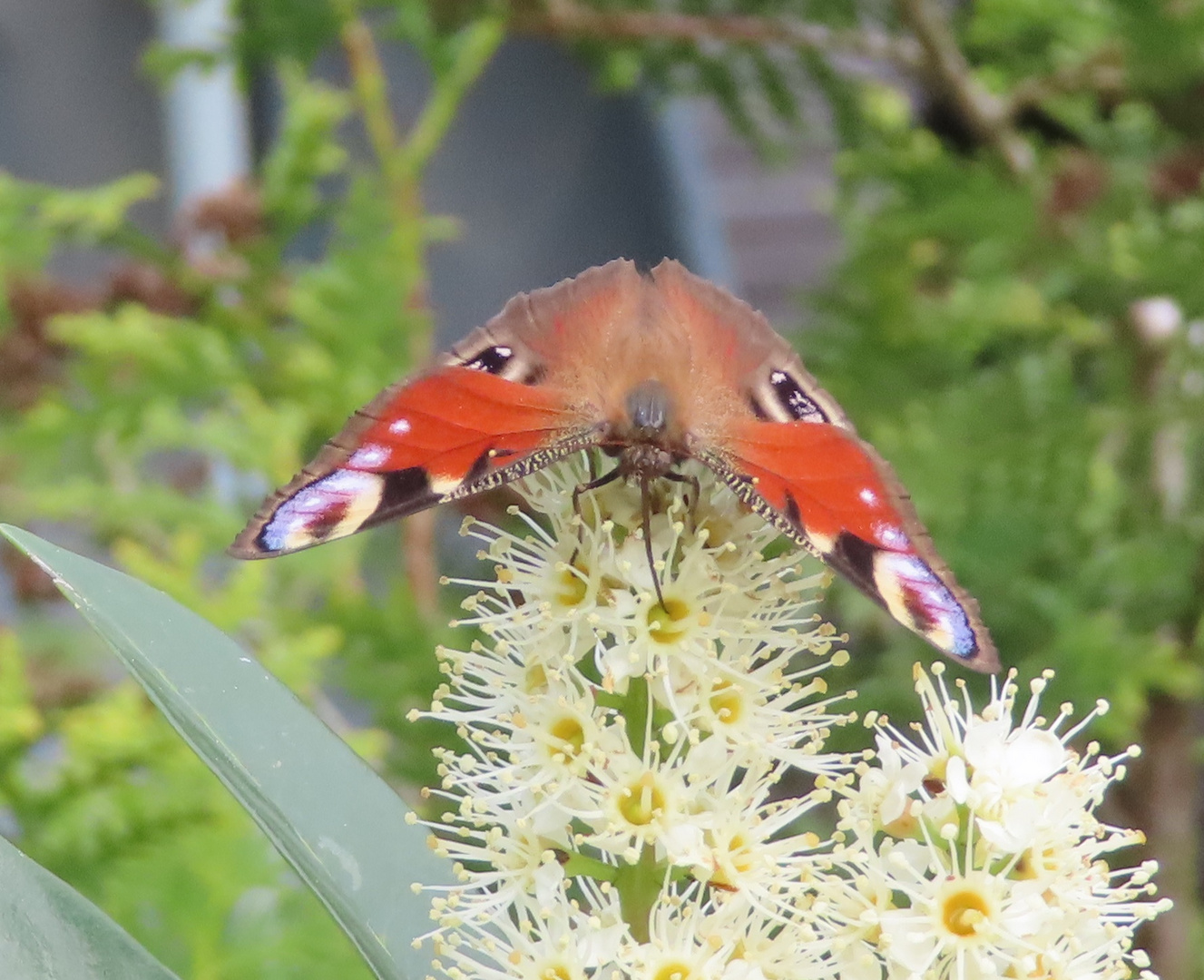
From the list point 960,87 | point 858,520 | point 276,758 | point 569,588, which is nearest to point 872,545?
point 858,520

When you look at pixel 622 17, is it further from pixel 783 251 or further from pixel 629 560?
pixel 783 251

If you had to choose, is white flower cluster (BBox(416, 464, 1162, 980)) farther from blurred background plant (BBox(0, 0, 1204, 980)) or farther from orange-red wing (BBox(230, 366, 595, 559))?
blurred background plant (BBox(0, 0, 1204, 980))

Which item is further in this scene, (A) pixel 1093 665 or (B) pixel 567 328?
(A) pixel 1093 665

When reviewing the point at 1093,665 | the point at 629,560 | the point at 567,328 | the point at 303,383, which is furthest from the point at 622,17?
the point at 629,560

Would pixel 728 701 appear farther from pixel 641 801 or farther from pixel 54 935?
pixel 54 935

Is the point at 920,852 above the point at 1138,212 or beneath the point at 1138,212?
beneath

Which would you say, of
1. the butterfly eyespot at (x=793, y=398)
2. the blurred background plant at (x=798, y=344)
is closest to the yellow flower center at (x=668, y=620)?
the butterfly eyespot at (x=793, y=398)
